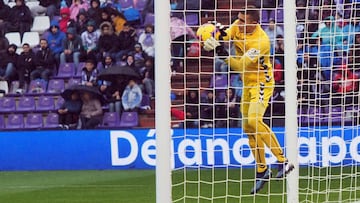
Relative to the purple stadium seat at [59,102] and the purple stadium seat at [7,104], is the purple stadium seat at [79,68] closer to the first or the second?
the purple stadium seat at [59,102]

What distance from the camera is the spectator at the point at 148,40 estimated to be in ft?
49.5

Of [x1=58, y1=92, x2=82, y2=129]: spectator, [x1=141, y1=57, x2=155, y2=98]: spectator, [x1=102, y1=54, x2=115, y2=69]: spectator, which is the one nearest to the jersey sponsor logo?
[x1=141, y1=57, x2=155, y2=98]: spectator

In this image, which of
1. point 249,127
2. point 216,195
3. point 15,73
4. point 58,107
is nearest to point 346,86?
point 249,127

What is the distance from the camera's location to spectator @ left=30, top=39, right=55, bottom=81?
15242mm

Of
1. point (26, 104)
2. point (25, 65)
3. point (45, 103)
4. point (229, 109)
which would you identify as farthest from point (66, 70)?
point (229, 109)

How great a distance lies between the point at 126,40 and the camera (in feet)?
50.0

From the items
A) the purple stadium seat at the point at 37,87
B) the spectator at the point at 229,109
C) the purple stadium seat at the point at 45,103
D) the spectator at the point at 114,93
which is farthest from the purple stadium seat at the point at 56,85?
the spectator at the point at 229,109

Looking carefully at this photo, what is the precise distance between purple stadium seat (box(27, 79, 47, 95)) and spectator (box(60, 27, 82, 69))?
1.92ft

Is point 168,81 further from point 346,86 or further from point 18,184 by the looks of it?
point 18,184

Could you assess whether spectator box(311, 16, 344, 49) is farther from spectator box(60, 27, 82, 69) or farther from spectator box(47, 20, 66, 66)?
spectator box(47, 20, 66, 66)

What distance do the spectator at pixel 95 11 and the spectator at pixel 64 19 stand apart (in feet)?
1.54

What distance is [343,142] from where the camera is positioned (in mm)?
10727

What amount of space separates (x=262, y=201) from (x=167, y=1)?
3.91 m

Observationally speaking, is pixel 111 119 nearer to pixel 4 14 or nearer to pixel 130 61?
pixel 130 61
